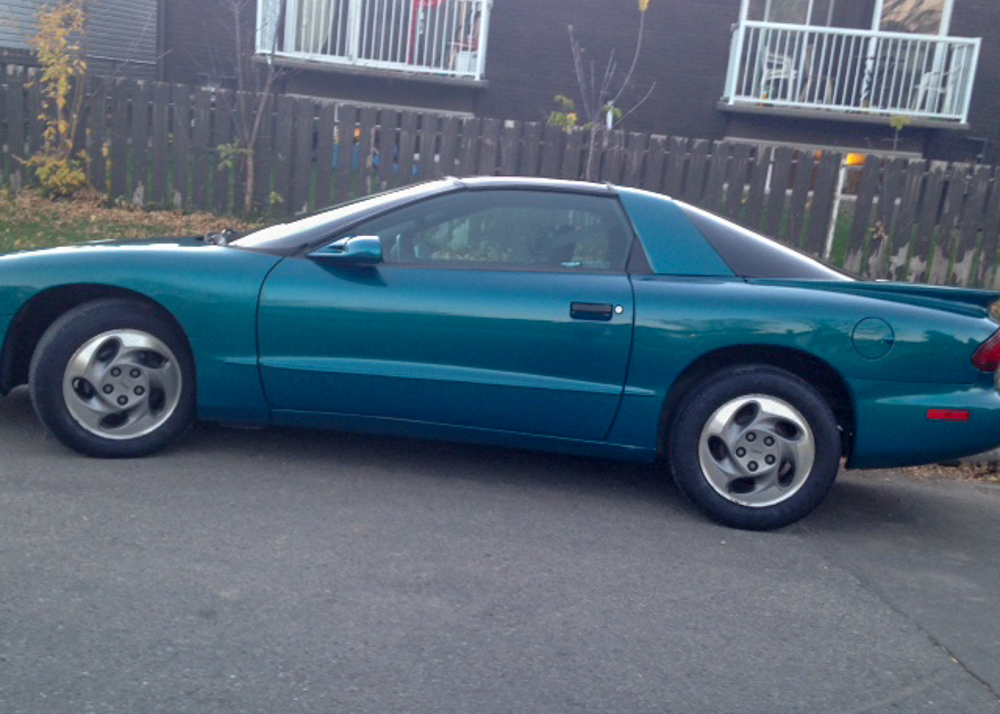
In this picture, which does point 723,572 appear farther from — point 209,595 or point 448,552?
point 209,595

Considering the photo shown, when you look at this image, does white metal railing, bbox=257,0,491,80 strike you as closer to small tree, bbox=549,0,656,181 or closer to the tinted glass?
small tree, bbox=549,0,656,181

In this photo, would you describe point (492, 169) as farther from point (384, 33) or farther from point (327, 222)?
point (327, 222)

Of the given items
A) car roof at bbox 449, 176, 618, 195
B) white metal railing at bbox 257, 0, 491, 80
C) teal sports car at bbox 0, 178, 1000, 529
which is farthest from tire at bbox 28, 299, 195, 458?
white metal railing at bbox 257, 0, 491, 80

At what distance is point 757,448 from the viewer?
513 cm

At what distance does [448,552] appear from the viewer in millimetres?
4590

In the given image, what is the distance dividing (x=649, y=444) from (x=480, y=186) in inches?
59.6

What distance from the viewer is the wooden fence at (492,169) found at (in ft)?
35.7

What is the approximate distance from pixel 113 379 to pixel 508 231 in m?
2.00

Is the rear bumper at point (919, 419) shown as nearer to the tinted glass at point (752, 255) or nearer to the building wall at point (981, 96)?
the tinted glass at point (752, 255)

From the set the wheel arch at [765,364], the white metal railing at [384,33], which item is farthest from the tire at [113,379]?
the white metal railing at [384,33]

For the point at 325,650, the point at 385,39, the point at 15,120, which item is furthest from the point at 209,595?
the point at 385,39

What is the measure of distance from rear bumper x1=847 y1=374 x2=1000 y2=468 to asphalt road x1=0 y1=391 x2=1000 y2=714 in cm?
48

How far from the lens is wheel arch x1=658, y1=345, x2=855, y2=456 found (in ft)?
17.1

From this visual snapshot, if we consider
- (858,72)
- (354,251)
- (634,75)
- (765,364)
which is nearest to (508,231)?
(354,251)
